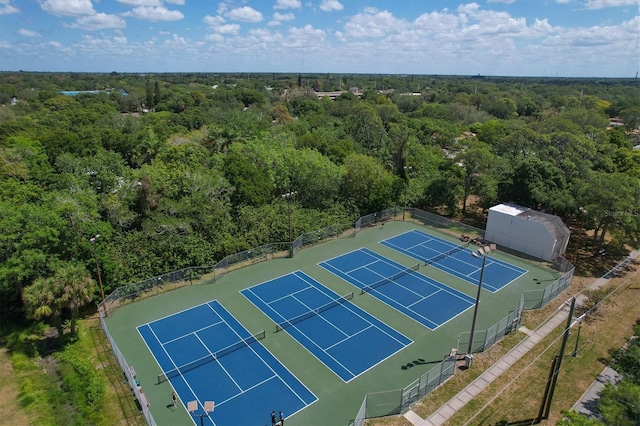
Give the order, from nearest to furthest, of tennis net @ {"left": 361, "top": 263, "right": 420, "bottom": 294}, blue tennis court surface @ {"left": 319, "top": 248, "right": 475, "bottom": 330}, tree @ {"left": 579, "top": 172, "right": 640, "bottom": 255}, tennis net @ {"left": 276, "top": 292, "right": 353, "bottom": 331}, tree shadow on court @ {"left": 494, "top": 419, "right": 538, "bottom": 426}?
1. tree shadow on court @ {"left": 494, "top": 419, "right": 538, "bottom": 426}
2. tennis net @ {"left": 276, "top": 292, "right": 353, "bottom": 331}
3. blue tennis court surface @ {"left": 319, "top": 248, "right": 475, "bottom": 330}
4. tennis net @ {"left": 361, "top": 263, "right": 420, "bottom": 294}
5. tree @ {"left": 579, "top": 172, "right": 640, "bottom": 255}

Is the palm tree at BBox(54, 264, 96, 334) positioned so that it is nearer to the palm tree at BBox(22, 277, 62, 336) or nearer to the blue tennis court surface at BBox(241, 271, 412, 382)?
the palm tree at BBox(22, 277, 62, 336)

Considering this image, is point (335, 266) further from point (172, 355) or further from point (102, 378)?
point (102, 378)

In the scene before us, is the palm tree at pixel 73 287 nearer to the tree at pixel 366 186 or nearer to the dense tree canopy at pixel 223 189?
the dense tree canopy at pixel 223 189

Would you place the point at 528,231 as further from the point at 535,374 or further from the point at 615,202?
the point at 535,374

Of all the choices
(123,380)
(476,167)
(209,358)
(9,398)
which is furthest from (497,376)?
(476,167)

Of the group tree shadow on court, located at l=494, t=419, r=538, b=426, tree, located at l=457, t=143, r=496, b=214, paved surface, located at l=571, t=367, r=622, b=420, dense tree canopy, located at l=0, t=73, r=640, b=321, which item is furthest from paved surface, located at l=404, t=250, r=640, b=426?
tree, located at l=457, t=143, r=496, b=214

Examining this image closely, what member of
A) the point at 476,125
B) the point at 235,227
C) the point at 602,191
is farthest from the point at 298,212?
the point at 476,125

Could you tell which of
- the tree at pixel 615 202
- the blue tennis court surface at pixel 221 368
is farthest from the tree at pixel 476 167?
the blue tennis court surface at pixel 221 368
